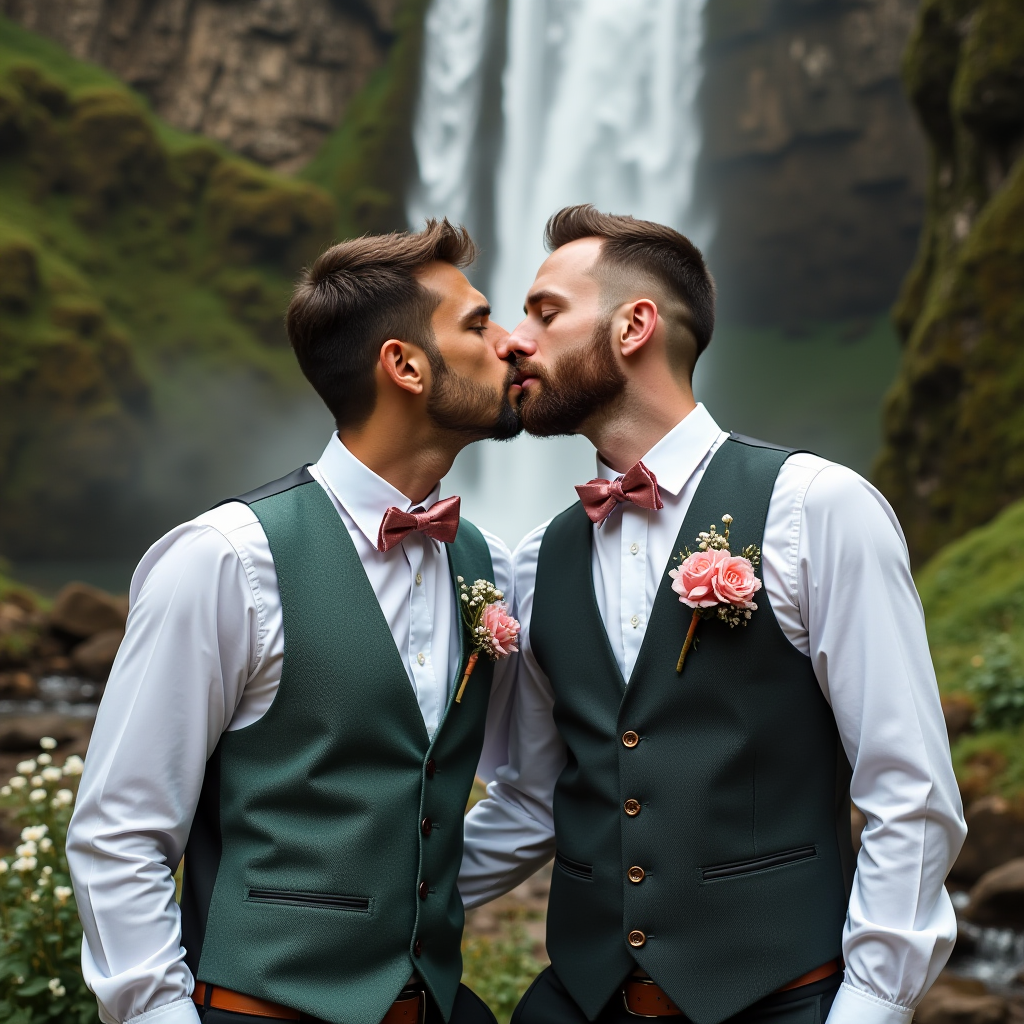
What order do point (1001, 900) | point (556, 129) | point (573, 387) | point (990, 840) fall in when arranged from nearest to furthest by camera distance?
point (573, 387) < point (1001, 900) < point (990, 840) < point (556, 129)

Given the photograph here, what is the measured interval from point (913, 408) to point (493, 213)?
18.2 metres

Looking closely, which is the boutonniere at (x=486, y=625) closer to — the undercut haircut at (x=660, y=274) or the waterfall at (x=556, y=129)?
the undercut haircut at (x=660, y=274)

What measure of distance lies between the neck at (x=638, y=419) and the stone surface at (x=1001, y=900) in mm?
4451

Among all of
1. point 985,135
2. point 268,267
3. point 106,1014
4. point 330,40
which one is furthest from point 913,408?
point 330,40

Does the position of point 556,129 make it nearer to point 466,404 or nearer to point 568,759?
point 466,404

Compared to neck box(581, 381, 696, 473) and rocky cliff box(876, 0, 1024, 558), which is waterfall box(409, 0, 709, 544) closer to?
rocky cliff box(876, 0, 1024, 558)

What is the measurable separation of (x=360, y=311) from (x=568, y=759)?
1216 mm

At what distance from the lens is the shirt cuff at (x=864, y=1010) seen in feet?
6.95

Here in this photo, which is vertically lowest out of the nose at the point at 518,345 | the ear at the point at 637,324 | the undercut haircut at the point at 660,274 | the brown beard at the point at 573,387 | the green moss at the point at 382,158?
the brown beard at the point at 573,387

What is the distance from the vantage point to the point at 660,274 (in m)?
2.91

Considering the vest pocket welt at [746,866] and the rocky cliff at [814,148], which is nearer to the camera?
the vest pocket welt at [746,866]

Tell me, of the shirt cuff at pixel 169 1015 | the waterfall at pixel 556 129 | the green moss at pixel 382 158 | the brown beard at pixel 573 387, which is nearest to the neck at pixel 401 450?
the brown beard at pixel 573 387

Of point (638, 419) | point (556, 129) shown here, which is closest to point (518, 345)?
point (638, 419)

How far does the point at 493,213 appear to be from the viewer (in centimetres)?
3095
